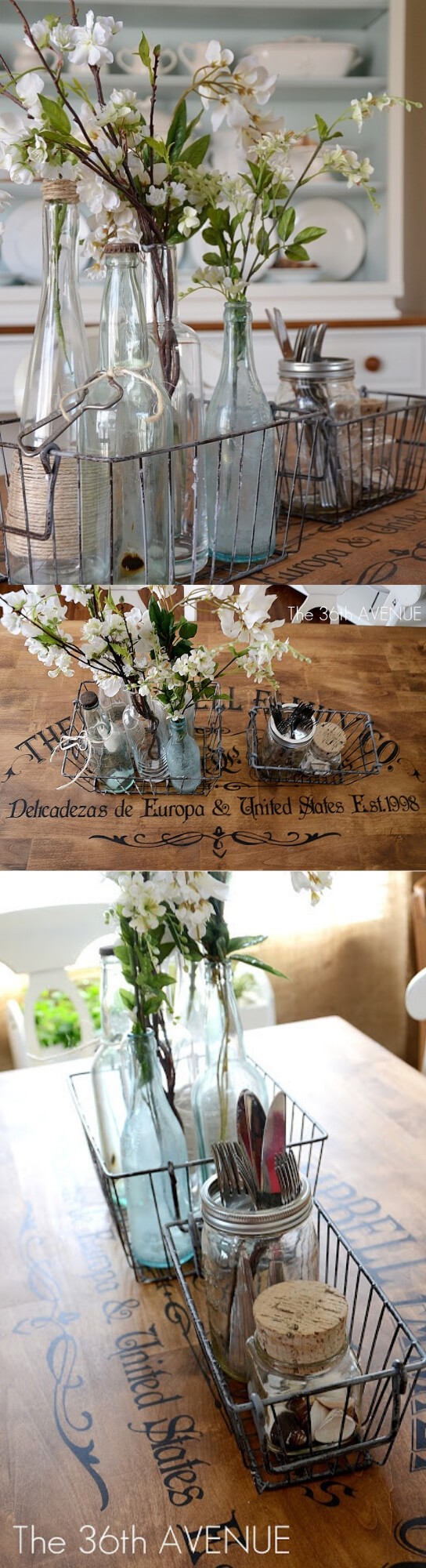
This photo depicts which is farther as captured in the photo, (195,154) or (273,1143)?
(273,1143)

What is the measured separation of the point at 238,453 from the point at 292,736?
0.22 metres

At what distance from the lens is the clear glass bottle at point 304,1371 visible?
932 mm

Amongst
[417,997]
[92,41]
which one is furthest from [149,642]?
[417,997]

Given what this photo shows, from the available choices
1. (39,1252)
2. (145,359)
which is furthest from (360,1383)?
(145,359)

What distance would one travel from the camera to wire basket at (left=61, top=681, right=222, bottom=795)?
3.12ft

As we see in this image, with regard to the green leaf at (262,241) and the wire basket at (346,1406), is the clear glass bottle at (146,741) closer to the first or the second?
the green leaf at (262,241)

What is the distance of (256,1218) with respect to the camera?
992mm

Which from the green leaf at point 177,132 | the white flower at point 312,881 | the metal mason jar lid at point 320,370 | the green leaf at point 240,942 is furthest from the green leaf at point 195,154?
the green leaf at point 240,942

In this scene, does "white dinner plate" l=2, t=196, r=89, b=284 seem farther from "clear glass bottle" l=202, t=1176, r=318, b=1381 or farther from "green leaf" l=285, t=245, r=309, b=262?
"clear glass bottle" l=202, t=1176, r=318, b=1381

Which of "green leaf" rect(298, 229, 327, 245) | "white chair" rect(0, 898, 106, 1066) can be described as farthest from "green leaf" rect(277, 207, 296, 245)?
"white chair" rect(0, 898, 106, 1066)

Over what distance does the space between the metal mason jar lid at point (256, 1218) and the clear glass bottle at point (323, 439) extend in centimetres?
56

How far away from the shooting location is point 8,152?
0.74 m

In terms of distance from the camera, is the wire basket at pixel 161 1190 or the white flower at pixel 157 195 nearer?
the white flower at pixel 157 195

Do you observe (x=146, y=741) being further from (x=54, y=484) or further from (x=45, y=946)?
(x=45, y=946)
